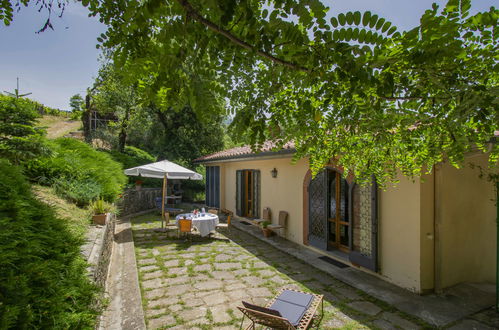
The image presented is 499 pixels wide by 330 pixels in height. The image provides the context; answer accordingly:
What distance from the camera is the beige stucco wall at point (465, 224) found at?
5.36 metres

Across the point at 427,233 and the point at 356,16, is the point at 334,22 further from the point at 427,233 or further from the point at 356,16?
the point at 427,233

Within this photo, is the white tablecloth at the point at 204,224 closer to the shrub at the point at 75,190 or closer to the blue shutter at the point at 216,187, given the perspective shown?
the shrub at the point at 75,190

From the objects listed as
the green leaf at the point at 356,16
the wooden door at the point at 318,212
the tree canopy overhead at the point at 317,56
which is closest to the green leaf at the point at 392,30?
the tree canopy overhead at the point at 317,56

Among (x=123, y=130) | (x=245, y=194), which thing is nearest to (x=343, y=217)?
(x=245, y=194)

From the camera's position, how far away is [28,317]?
6.11ft

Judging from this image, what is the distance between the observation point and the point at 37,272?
214cm

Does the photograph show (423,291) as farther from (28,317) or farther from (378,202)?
(28,317)

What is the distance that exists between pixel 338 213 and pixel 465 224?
111 inches

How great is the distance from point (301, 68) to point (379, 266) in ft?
18.9

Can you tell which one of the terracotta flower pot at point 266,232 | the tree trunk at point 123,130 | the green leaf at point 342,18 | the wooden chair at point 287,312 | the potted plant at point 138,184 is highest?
the tree trunk at point 123,130

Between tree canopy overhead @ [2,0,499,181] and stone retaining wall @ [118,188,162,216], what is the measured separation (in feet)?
39.3

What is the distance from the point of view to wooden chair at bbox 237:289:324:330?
346 cm

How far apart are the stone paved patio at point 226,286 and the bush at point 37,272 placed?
195 centimetres

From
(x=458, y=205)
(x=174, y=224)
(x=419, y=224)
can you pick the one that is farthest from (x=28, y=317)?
(x=174, y=224)
